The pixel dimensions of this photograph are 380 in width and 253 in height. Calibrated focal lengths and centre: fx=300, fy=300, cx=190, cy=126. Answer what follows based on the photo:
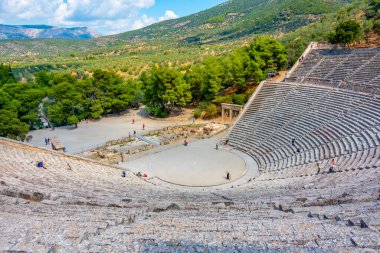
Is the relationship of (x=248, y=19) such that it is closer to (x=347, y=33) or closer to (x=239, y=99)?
(x=347, y=33)

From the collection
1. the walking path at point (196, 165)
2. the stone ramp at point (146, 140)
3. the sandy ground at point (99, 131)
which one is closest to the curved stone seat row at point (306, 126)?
the walking path at point (196, 165)

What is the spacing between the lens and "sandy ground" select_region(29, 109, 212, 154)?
2944 centimetres

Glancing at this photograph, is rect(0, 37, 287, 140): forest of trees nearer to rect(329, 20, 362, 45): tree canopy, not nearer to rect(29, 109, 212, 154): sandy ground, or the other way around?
rect(29, 109, 212, 154): sandy ground

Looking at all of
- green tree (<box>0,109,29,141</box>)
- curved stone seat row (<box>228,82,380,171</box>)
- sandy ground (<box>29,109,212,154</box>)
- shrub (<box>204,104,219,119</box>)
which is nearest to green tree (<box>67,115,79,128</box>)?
sandy ground (<box>29,109,212,154</box>)

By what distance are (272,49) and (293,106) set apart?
46.9 feet

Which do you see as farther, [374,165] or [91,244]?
[374,165]

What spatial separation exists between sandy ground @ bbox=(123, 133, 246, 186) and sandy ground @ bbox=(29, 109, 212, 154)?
7.24m

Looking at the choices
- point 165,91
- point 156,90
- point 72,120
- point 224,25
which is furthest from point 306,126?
point 224,25

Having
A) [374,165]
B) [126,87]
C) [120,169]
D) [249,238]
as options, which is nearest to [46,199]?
[249,238]

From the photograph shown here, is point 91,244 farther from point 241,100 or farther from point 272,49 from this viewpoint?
point 272,49

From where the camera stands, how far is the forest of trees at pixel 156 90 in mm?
35250

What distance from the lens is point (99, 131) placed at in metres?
33.7

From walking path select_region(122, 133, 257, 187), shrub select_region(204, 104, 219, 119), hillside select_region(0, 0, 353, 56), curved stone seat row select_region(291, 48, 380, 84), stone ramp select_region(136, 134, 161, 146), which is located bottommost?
walking path select_region(122, 133, 257, 187)

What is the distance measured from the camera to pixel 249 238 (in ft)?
21.5
